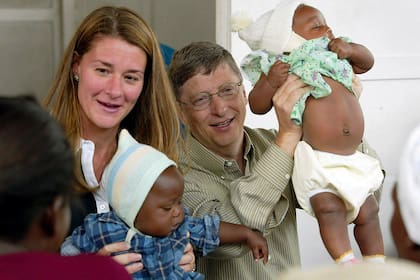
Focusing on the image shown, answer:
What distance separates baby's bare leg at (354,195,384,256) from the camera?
275 centimetres

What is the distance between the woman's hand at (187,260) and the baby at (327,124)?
38 cm

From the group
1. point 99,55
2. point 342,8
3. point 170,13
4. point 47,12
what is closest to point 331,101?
point 99,55

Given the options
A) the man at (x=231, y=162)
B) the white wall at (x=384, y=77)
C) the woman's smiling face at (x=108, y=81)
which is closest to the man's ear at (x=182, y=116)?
the man at (x=231, y=162)

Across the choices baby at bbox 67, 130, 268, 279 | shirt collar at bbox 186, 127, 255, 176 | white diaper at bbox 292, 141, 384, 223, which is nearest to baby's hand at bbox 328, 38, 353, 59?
white diaper at bbox 292, 141, 384, 223

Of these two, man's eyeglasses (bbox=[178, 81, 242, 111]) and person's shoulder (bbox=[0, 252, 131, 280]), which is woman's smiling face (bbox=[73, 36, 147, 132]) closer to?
man's eyeglasses (bbox=[178, 81, 242, 111])

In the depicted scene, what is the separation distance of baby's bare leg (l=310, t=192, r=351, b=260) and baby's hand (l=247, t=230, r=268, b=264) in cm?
18

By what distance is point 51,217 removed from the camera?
Answer: 5.59 feet

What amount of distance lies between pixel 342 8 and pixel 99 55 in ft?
7.48

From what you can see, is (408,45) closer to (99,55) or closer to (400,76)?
(400,76)

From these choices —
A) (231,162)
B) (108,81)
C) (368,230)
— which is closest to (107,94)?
(108,81)

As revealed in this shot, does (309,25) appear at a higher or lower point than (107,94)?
higher

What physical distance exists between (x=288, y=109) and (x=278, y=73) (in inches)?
4.4

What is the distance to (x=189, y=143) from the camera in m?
3.01

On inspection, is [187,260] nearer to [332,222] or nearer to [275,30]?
[332,222]
